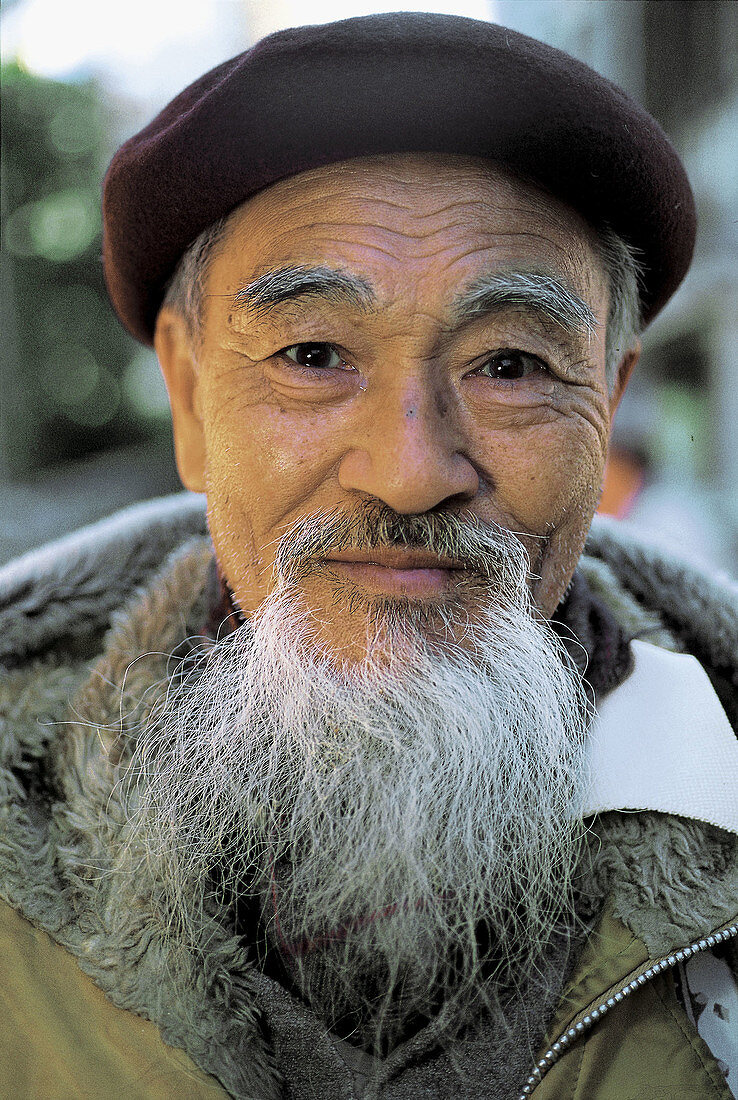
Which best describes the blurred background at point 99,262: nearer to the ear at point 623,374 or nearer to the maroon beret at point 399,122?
the maroon beret at point 399,122

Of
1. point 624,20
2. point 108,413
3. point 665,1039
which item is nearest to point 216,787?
point 665,1039

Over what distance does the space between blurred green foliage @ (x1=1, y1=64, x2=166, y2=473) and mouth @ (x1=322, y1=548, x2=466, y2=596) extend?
3.90ft

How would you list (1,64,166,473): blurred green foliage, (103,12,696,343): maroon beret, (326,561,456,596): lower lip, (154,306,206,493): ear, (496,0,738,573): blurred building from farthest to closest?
(1,64,166,473): blurred green foliage, (154,306,206,493): ear, (496,0,738,573): blurred building, (326,561,456,596): lower lip, (103,12,696,343): maroon beret

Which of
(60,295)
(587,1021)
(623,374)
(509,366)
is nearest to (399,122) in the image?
(509,366)

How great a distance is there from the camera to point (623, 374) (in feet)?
4.79

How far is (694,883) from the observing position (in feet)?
3.68

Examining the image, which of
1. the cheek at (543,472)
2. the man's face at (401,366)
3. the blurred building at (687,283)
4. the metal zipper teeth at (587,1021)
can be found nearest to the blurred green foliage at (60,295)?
the man's face at (401,366)

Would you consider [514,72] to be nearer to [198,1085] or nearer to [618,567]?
[618,567]

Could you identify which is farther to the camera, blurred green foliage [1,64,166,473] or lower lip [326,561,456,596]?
blurred green foliage [1,64,166,473]

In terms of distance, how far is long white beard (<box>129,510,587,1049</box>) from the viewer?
112 cm

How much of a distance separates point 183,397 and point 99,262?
907mm

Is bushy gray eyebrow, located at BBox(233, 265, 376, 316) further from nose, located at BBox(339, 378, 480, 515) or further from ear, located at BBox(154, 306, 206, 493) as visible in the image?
ear, located at BBox(154, 306, 206, 493)

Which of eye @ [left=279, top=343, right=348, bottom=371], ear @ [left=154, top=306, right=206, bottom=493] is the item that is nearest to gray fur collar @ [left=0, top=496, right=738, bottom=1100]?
ear @ [left=154, top=306, right=206, bottom=493]

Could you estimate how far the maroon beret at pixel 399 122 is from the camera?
1.01 meters
